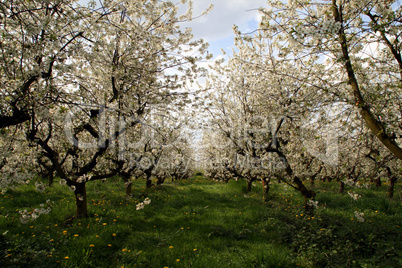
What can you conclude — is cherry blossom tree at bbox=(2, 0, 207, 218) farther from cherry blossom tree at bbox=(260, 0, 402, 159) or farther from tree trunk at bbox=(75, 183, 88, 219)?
cherry blossom tree at bbox=(260, 0, 402, 159)

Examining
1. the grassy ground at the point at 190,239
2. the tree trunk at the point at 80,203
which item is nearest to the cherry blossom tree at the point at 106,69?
the tree trunk at the point at 80,203

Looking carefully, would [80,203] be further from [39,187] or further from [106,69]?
[106,69]

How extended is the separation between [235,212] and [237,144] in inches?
132

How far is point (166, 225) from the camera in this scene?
7242mm

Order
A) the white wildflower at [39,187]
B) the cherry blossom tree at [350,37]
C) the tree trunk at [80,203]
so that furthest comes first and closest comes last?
the tree trunk at [80,203], the white wildflower at [39,187], the cherry blossom tree at [350,37]

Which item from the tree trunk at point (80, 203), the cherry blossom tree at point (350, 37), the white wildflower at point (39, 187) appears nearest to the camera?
the cherry blossom tree at point (350, 37)

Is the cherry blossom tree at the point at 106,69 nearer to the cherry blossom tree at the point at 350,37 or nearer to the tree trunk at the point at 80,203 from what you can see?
the tree trunk at the point at 80,203

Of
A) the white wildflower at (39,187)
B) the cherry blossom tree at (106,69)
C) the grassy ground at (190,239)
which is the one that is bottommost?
the grassy ground at (190,239)

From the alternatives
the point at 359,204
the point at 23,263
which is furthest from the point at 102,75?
the point at 359,204

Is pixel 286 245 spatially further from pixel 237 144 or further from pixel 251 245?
pixel 237 144

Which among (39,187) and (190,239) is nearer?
(39,187)

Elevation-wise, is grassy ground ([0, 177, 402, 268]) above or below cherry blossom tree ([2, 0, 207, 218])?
below

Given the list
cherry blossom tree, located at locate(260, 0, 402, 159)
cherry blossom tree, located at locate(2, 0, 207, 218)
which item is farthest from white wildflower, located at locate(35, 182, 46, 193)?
cherry blossom tree, located at locate(260, 0, 402, 159)

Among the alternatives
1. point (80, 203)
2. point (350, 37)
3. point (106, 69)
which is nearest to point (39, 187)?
point (80, 203)
